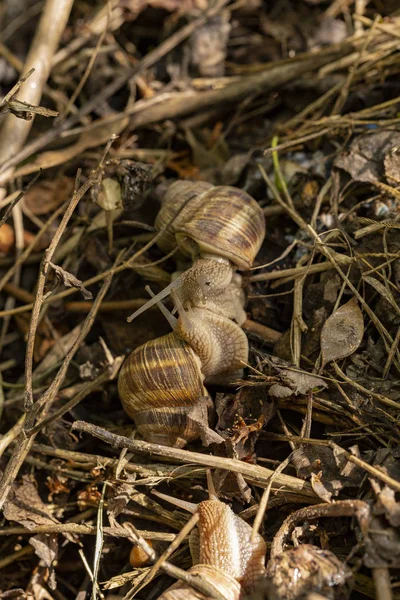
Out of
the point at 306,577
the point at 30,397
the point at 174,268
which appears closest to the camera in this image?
the point at 306,577

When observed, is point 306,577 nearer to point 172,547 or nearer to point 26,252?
point 172,547

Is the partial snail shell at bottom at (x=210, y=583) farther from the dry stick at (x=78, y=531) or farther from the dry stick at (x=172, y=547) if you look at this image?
the dry stick at (x=78, y=531)

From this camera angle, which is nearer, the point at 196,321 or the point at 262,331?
the point at 196,321

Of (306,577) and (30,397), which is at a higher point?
(30,397)

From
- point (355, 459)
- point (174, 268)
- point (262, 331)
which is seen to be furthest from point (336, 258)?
point (355, 459)

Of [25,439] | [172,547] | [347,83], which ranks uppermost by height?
[347,83]

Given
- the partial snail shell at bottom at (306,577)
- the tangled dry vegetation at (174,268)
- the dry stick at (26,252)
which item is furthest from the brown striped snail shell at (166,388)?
the dry stick at (26,252)
